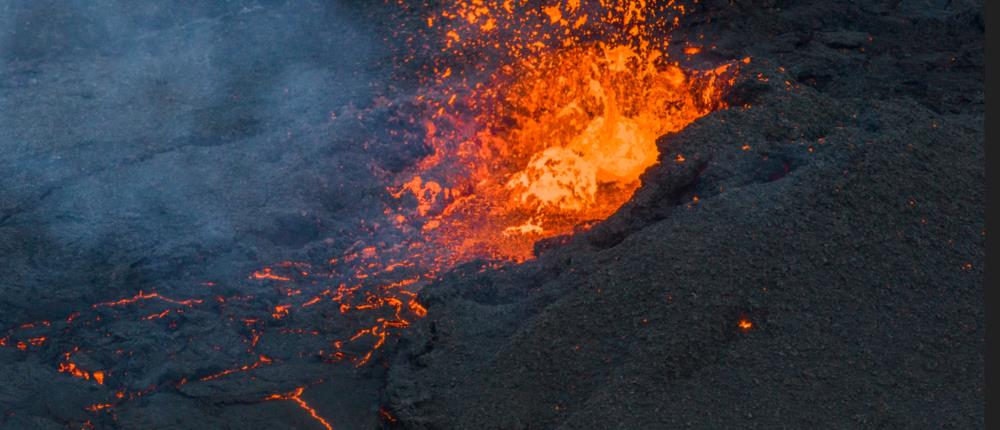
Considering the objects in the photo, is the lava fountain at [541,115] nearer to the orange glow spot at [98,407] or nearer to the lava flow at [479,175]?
the lava flow at [479,175]

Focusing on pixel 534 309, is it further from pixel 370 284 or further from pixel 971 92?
pixel 971 92

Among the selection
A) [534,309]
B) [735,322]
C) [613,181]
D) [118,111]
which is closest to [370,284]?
[534,309]

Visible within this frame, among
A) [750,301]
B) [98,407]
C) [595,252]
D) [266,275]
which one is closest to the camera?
[750,301]

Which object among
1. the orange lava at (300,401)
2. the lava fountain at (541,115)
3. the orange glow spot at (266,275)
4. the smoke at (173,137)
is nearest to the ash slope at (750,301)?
the orange lava at (300,401)

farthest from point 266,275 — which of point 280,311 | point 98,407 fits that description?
point 98,407

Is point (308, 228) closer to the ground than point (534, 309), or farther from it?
closer to the ground

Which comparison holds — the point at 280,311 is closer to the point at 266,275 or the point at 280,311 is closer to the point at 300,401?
the point at 266,275
